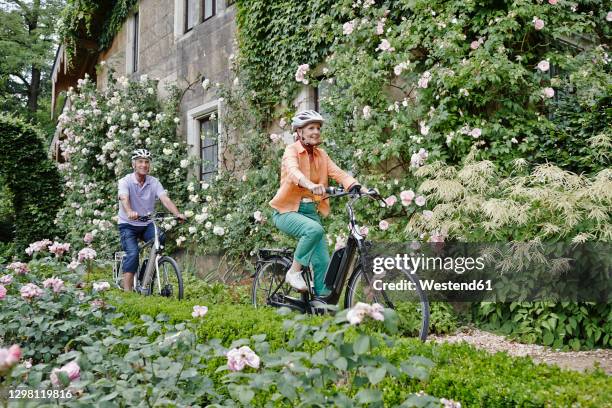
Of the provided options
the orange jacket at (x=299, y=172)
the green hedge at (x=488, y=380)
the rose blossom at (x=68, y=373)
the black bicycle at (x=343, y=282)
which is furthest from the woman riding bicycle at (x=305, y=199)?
the rose blossom at (x=68, y=373)

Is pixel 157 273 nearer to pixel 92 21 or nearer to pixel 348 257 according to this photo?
pixel 348 257

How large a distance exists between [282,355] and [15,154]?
610 inches

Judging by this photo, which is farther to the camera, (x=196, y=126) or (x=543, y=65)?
(x=196, y=126)

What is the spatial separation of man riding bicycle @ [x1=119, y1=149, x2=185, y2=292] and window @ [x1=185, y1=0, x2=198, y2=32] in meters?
5.94

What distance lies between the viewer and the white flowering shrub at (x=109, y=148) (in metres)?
10.8

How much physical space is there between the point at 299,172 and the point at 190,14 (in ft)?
28.2

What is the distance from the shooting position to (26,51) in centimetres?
2803

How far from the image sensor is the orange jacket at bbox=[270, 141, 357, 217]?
14.9 ft

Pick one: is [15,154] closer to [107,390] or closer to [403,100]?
[403,100]

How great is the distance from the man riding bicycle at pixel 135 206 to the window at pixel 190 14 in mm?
5940

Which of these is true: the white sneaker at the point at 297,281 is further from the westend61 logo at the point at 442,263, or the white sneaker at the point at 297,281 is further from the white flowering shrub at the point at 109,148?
the white flowering shrub at the point at 109,148

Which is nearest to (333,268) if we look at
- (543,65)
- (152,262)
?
(152,262)

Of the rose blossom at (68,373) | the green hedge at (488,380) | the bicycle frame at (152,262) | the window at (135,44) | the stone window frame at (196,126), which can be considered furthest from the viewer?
the window at (135,44)

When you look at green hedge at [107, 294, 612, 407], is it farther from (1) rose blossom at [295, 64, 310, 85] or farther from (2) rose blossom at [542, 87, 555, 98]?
(1) rose blossom at [295, 64, 310, 85]
